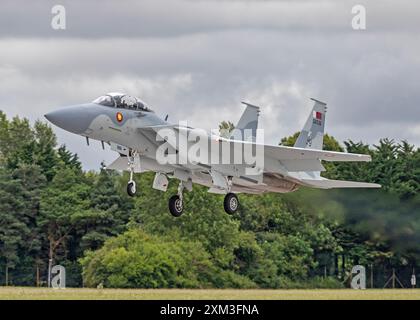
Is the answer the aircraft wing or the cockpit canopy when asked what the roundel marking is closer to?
the cockpit canopy

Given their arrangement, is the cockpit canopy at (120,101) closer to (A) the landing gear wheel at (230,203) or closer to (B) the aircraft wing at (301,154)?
(A) the landing gear wheel at (230,203)

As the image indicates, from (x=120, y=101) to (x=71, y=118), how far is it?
73.9 inches

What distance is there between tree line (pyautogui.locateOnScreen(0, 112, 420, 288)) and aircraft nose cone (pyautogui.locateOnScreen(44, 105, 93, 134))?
967 centimetres

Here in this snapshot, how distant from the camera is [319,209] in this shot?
35250mm

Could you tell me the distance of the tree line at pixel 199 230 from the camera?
1419 inches

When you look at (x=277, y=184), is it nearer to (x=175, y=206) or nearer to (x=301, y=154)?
(x=301, y=154)

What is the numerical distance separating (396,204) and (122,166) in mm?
9034

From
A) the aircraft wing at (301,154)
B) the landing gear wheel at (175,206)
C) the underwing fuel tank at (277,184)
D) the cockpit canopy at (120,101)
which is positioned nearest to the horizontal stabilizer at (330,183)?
the underwing fuel tank at (277,184)

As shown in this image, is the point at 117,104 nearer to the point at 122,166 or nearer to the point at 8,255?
Result: the point at 122,166

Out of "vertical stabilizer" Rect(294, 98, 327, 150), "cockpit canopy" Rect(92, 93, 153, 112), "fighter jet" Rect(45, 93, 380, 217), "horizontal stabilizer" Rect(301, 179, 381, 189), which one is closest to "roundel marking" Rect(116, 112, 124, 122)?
"fighter jet" Rect(45, 93, 380, 217)

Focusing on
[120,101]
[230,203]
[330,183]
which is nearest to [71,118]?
[120,101]

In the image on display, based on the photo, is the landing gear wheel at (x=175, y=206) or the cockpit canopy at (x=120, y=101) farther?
the landing gear wheel at (x=175, y=206)

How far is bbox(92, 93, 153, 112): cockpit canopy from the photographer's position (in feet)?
94.6
